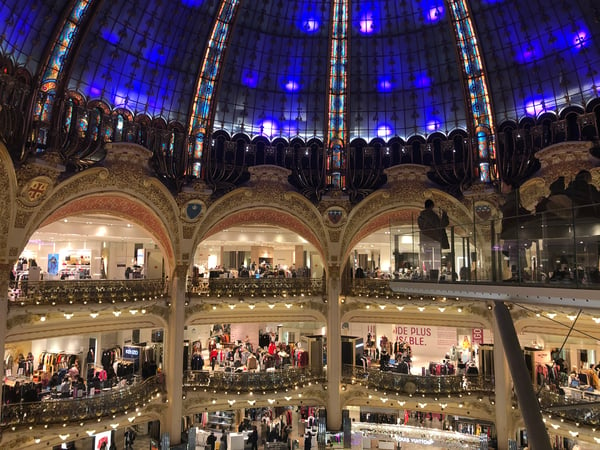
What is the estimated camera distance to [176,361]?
25.9 metres

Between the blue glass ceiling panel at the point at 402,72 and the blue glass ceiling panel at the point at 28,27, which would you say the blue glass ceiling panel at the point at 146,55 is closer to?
the blue glass ceiling panel at the point at 28,27

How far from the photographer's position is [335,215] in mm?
28219

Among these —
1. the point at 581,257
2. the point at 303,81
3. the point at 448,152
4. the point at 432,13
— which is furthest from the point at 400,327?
the point at 581,257

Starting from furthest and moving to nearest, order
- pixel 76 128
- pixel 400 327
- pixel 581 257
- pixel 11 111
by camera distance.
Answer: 1. pixel 400 327
2. pixel 76 128
3. pixel 11 111
4. pixel 581 257

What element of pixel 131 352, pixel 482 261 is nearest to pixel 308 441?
pixel 131 352

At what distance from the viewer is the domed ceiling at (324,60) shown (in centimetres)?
2305

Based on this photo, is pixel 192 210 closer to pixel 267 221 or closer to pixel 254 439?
pixel 267 221

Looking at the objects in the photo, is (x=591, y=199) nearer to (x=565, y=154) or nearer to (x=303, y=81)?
(x=565, y=154)

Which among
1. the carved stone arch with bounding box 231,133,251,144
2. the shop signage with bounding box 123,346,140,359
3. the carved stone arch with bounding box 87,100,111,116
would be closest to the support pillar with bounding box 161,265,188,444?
the shop signage with bounding box 123,346,140,359

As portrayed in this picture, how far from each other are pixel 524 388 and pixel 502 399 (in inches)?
766

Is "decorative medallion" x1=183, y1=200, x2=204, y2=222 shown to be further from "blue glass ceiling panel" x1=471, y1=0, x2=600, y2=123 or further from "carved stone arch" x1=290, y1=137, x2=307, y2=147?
"blue glass ceiling panel" x1=471, y1=0, x2=600, y2=123

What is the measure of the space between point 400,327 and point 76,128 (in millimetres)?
22865

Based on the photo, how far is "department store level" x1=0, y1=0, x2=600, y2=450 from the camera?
21156 mm

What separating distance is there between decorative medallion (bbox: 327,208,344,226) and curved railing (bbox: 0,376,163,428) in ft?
43.0
